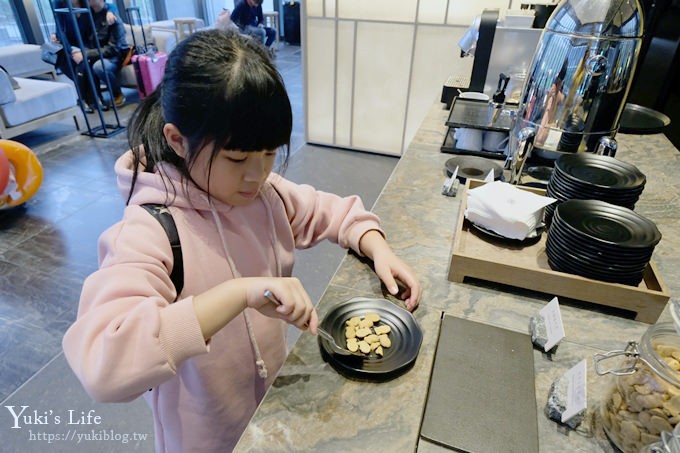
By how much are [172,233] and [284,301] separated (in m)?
0.22

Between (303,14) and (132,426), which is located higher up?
(303,14)

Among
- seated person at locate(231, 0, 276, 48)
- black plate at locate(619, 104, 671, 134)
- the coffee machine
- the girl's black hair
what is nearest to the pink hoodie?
the girl's black hair

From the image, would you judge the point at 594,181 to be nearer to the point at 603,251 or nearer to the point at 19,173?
the point at 603,251

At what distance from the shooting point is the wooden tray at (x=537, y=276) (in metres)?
0.74

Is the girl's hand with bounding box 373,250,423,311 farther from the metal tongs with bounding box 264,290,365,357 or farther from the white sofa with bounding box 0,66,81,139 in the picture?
the white sofa with bounding box 0,66,81,139

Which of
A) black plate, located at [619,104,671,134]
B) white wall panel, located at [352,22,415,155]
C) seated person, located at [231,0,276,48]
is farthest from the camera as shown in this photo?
seated person, located at [231,0,276,48]

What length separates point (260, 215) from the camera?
0.81m

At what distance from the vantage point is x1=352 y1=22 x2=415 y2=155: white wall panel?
3125 mm

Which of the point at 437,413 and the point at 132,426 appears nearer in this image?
the point at 437,413

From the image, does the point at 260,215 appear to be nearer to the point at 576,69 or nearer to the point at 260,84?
the point at 260,84

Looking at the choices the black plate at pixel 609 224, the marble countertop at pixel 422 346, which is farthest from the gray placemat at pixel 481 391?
the black plate at pixel 609 224

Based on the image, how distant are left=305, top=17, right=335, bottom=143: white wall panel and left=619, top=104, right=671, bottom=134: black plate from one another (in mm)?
2205

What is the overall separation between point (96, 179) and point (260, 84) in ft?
9.54

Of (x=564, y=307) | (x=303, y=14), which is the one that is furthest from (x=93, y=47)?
(x=564, y=307)
